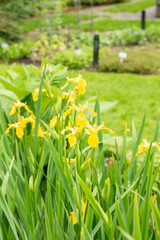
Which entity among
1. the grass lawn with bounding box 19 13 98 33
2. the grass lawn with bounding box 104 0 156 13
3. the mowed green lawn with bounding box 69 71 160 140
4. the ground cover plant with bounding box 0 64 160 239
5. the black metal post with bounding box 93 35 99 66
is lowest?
the mowed green lawn with bounding box 69 71 160 140

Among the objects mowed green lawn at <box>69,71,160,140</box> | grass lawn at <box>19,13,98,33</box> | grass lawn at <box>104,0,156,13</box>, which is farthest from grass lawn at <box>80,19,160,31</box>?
mowed green lawn at <box>69,71,160,140</box>

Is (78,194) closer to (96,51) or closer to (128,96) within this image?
(128,96)

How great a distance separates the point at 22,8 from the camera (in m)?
12.2

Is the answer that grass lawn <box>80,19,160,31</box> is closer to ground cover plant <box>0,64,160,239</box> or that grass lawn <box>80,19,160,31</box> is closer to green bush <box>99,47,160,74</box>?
green bush <box>99,47,160,74</box>

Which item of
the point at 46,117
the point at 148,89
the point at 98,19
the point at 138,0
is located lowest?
the point at 148,89

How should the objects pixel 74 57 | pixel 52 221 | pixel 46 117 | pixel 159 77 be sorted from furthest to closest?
pixel 74 57 < pixel 159 77 < pixel 46 117 < pixel 52 221

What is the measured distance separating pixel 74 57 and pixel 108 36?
2.41m

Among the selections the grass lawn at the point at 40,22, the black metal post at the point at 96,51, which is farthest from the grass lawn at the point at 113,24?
the black metal post at the point at 96,51

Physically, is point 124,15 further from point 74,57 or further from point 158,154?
point 158,154

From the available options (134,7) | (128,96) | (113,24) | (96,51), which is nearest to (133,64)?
(96,51)

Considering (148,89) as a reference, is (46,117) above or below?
above

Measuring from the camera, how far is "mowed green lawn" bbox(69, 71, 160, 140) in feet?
12.4

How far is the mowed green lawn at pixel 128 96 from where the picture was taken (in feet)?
12.4

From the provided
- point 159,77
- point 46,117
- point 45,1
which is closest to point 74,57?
point 159,77
